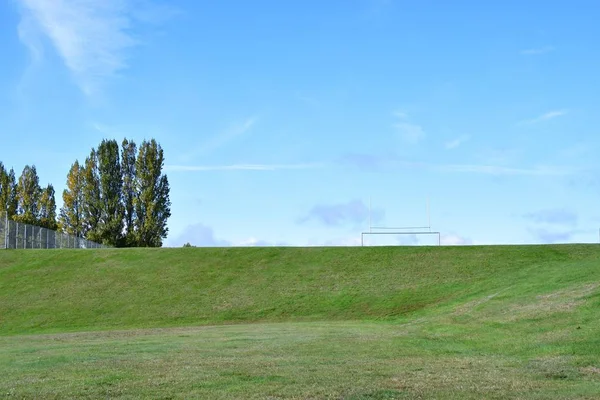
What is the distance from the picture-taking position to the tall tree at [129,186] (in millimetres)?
96250

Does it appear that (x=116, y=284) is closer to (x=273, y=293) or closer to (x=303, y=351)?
(x=273, y=293)

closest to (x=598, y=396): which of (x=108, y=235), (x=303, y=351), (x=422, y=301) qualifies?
(x=303, y=351)

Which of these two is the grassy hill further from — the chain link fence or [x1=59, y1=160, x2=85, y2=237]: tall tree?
[x1=59, y1=160, x2=85, y2=237]: tall tree

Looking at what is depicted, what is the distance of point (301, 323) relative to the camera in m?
38.9

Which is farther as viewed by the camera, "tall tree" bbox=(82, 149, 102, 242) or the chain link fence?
"tall tree" bbox=(82, 149, 102, 242)

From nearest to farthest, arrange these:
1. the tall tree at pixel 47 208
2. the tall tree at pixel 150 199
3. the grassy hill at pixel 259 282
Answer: the grassy hill at pixel 259 282 → the tall tree at pixel 150 199 → the tall tree at pixel 47 208

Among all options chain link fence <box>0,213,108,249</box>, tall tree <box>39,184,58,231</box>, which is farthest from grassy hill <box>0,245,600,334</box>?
tall tree <box>39,184,58,231</box>

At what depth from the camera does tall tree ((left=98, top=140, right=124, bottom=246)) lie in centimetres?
9631

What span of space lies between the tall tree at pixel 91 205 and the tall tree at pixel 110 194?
2.10 feet

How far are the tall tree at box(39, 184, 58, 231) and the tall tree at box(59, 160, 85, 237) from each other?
728 centimetres

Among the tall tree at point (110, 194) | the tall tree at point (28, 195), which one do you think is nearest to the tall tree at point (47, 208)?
the tall tree at point (28, 195)

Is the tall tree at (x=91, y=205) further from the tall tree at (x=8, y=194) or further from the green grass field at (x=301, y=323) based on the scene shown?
the green grass field at (x=301, y=323)

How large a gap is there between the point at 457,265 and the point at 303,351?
3492 centimetres

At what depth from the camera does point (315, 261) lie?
59219mm
